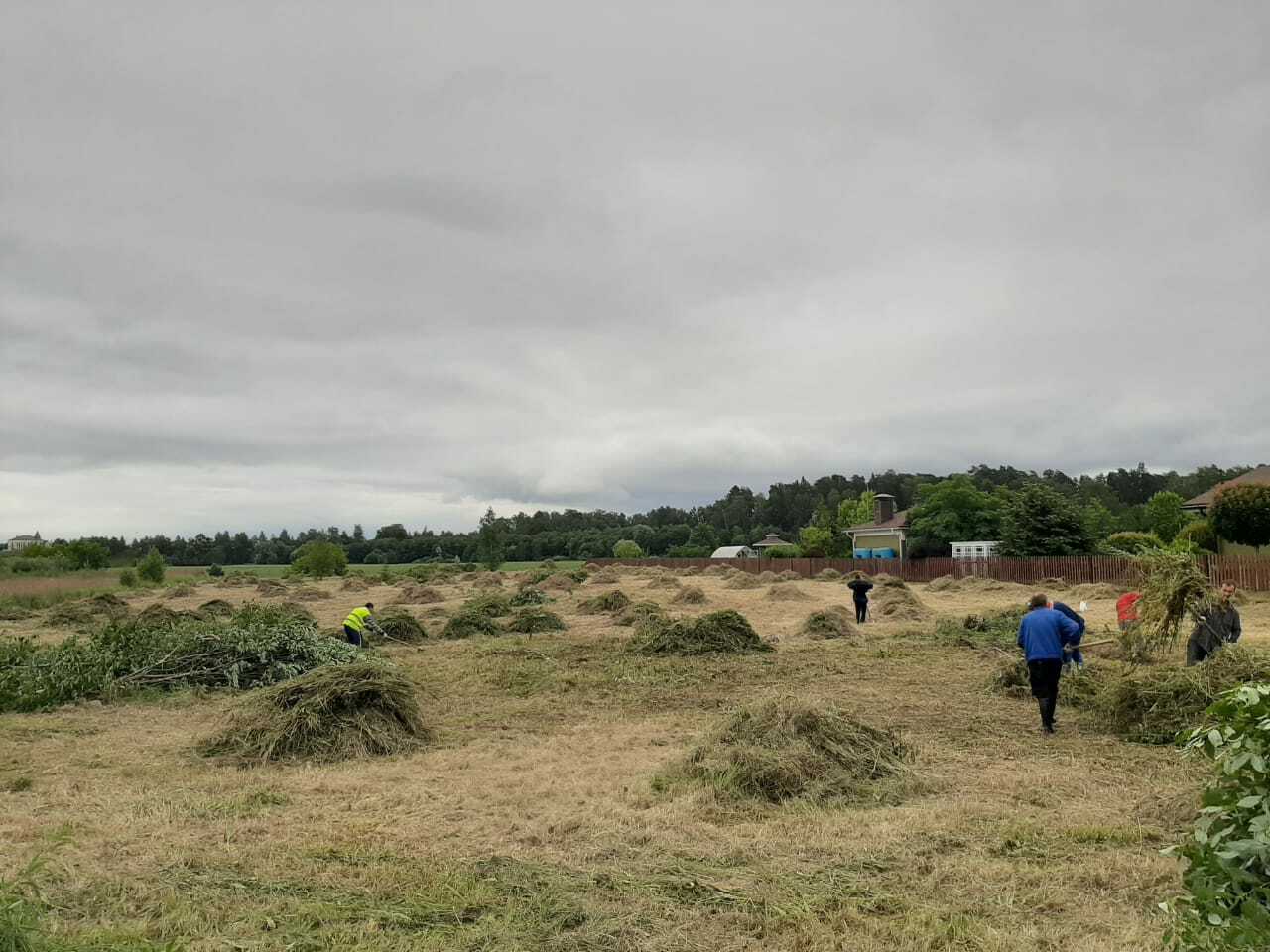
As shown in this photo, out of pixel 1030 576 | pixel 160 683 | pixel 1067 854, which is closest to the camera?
pixel 1067 854

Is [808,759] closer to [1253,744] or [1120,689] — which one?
[1120,689]

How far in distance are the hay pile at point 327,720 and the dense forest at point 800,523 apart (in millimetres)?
41551

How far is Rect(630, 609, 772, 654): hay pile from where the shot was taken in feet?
59.1

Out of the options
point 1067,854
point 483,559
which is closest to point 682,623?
point 1067,854

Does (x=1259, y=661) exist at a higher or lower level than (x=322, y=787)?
higher

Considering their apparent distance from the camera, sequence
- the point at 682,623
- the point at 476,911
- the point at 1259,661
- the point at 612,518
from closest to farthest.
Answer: the point at 476,911 → the point at 1259,661 → the point at 682,623 → the point at 612,518

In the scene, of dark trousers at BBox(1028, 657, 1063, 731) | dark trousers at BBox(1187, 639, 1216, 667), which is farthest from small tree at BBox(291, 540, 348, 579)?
dark trousers at BBox(1187, 639, 1216, 667)

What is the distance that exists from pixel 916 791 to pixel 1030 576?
36892 mm

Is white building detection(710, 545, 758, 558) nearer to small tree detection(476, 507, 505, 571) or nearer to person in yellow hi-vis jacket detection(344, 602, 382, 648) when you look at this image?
small tree detection(476, 507, 505, 571)

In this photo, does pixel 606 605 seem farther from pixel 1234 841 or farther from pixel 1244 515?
pixel 1234 841

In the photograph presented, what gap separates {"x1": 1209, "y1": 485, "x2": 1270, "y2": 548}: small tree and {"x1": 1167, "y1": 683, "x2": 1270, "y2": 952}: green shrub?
Result: 113 feet

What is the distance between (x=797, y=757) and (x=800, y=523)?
119832 millimetres

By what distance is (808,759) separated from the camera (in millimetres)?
8258

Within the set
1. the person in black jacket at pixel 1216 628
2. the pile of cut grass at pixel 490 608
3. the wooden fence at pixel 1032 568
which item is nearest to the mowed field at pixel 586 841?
the person in black jacket at pixel 1216 628
